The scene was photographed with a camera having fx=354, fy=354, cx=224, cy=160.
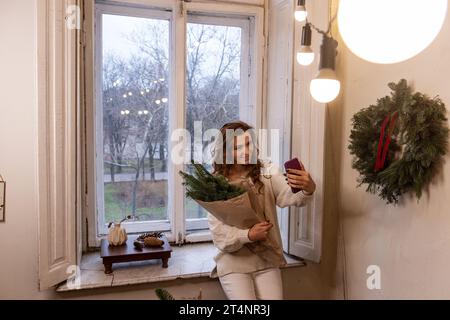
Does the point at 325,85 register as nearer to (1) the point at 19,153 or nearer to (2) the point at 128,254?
(2) the point at 128,254

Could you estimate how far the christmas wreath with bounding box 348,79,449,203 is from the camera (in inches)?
47.0

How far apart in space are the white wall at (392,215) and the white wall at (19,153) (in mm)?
1170

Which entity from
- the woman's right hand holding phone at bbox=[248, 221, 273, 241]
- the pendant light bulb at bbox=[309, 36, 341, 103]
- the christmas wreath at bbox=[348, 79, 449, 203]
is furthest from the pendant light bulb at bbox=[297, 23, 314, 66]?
the woman's right hand holding phone at bbox=[248, 221, 273, 241]

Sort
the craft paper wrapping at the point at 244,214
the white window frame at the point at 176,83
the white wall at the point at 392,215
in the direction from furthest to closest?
1. the white window frame at the point at 176,83
2. the craft paper wrapping at the point at 244,214
3. the white wall at the point at 392,215

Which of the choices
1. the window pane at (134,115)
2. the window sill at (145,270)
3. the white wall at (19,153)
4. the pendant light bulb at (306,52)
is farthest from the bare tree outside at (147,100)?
the pendant light bulb at (306,52)

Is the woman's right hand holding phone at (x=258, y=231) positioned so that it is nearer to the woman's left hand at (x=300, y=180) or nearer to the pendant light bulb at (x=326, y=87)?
the woman's left hand at (x=300, y=180)

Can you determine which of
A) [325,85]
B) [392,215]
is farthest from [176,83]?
[392,215]

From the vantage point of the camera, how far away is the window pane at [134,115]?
1873mm

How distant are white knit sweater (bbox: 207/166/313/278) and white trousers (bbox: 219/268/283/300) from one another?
0.03 m

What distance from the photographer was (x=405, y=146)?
127 centimetres

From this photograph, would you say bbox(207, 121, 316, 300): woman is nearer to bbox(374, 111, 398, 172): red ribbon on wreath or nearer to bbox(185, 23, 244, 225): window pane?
bbox(374, 111, 398, 172): red ribbon on wreath

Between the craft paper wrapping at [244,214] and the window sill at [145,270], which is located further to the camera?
the window sill at [145,270]
